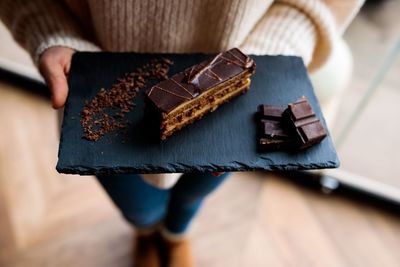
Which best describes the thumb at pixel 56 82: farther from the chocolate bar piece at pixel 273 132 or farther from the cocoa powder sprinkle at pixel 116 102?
the chocolate bar piece at pixel 273 132

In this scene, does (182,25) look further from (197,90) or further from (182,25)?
(197,90)

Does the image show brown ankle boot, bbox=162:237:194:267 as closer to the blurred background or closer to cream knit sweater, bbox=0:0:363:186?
the blurred background

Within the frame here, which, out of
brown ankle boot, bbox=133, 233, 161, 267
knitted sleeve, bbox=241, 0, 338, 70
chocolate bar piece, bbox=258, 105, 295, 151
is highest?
knitted sleeve, bbox=241, 0, 338, 70

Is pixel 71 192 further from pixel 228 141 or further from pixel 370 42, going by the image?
pixel 370 42

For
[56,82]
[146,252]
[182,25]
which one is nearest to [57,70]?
[56,82]

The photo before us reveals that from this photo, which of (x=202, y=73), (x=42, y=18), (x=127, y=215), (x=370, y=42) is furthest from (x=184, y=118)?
(x=370, y=42)

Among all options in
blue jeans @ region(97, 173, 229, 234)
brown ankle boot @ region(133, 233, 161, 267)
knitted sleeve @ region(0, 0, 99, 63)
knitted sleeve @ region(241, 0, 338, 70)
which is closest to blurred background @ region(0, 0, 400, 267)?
brown ankle boot @ region(133, 233, 161, 267)
